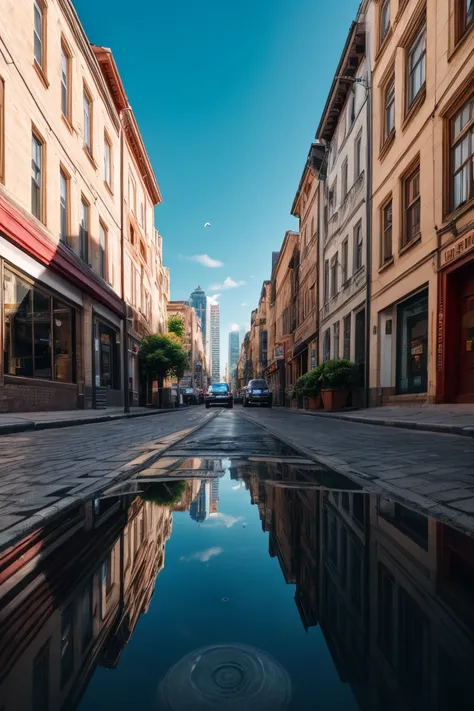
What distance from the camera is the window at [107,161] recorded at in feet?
66.3

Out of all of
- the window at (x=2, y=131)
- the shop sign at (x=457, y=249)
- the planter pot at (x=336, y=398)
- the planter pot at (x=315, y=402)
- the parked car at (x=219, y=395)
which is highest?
the window at (x=2, y=131)

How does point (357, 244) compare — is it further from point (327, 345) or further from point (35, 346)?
point (35, 346)

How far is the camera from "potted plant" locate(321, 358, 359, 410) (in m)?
15.4

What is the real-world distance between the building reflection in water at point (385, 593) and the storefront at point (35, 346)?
9998 millimetres

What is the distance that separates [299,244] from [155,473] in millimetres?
30889

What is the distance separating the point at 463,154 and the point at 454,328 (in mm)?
4004

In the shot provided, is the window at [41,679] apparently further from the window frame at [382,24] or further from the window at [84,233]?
the window frame at [382,24]

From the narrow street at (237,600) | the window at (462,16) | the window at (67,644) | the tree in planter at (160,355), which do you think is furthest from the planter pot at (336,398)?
the window at (67,644)

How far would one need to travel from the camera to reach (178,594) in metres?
1.40

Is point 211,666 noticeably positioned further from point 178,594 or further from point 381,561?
point 381,561

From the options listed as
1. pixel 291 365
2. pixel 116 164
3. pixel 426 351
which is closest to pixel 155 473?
pixel 426 351

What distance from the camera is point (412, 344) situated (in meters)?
12.7

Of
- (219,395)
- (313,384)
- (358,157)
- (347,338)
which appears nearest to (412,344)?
(313,384)

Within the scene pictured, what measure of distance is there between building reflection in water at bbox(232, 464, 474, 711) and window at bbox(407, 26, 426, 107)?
521 inches
